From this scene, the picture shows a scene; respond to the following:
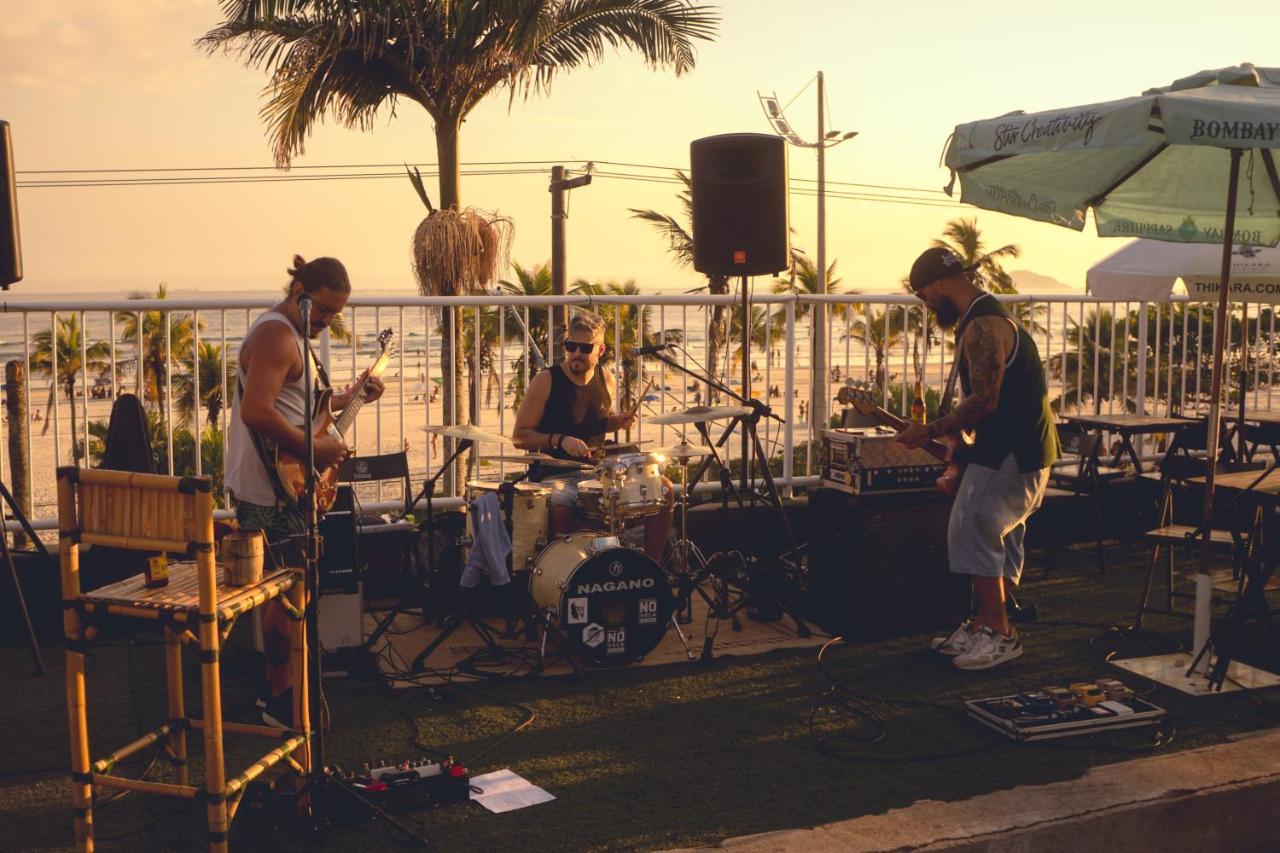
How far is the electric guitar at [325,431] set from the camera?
175 inches

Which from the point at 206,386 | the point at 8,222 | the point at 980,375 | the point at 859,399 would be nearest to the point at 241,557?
the point at 8,222

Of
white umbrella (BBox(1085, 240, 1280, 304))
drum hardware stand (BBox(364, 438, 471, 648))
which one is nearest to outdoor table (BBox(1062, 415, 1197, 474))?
white umbrella (BBox(1085, 240, 1280, 304))

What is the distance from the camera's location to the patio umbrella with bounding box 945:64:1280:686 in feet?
15.5

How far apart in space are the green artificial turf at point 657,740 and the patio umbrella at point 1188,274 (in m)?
2.70

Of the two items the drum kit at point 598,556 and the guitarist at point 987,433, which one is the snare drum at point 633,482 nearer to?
the drum kit at point 598,556

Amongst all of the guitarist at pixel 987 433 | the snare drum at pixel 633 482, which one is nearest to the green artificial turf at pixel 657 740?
the guitarist at pixel 987 433

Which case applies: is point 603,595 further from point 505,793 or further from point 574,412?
point 505,793

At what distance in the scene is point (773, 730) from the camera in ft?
15.6

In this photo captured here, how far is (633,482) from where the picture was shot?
5.50 m

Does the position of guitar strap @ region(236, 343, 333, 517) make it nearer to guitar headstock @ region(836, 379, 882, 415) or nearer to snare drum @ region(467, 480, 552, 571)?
snare drum @ region(467, 480, 552, 571)

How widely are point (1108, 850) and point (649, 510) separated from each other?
2.42 metres

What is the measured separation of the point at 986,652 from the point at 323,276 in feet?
10.6

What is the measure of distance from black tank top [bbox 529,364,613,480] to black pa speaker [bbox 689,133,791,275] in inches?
39.2

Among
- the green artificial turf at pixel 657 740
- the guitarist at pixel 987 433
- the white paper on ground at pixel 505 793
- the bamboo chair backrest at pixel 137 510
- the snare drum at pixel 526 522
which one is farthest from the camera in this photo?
the snare drum at pixel 526 522
